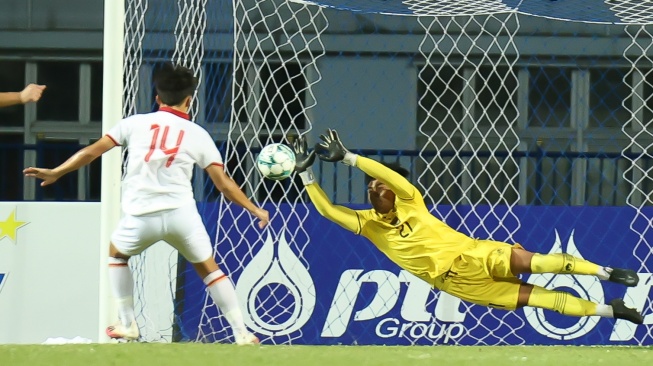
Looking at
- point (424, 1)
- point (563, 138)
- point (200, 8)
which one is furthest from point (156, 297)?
point (563, 138)

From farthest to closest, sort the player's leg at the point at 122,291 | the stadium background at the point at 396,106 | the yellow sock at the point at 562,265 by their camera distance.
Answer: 1. the stadium background at the point at 396,106
2. the yellow sock at the point at 562,265
3. the player's leg at the point at 122,291

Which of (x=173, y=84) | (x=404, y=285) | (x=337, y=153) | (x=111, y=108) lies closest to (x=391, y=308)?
(x=404, y=285)

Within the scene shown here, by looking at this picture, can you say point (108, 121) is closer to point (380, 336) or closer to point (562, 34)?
point (380, 336)

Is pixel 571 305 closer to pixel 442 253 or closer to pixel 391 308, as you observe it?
pixel 442 253

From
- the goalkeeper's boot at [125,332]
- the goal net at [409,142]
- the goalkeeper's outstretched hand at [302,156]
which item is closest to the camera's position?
the goalkeeper's boot at [125,332]

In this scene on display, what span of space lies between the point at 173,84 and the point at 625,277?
2540 millimetres

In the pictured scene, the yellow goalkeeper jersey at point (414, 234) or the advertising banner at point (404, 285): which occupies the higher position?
the yellow goalkeeper jersey at point (414, 234)

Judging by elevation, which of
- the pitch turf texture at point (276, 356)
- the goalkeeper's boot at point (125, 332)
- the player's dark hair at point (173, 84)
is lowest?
the goalkeeper's boot at point (125, 332)

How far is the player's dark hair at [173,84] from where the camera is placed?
652 cm

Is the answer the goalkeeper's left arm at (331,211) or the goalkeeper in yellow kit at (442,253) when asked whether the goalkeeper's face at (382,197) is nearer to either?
the goalkeeper in yellow kit at (442,253)

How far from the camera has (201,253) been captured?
21.3ft

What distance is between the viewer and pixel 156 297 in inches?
338

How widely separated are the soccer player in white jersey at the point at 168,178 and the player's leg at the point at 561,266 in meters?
1.59

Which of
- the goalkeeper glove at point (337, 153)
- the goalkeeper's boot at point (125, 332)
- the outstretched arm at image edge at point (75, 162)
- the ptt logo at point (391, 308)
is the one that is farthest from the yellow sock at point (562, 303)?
the outstretched arm at image edge at point (75, 162)
